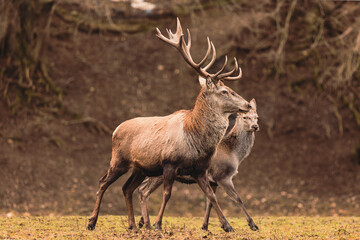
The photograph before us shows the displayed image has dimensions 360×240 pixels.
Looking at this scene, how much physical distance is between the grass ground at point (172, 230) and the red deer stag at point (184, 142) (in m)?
0.37

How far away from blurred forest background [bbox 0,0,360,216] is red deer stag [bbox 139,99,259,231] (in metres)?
4.71

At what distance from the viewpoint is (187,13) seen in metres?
20.0

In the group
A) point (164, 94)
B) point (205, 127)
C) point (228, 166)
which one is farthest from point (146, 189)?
point (164, 94)

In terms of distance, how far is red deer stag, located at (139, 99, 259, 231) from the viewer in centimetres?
894

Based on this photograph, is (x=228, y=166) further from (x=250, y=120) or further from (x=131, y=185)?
(x=131, y=185)

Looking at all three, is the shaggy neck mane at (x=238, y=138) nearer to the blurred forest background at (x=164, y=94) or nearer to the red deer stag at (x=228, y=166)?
the red deer stag at (x=228, y=166)

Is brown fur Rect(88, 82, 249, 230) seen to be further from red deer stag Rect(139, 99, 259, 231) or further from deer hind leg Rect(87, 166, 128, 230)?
red deer stag Rect(139, 99, 259, 231)

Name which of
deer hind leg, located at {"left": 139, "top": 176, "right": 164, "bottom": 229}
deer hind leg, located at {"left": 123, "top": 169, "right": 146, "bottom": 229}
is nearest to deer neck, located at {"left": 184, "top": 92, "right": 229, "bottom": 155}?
deer hind leg, located at {"left": 123, "top": 169, "right": 146, "bottom": 229}

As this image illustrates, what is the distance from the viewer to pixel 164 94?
60.0 ft

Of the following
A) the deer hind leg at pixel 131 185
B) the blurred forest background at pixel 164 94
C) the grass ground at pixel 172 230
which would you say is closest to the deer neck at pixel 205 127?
the deer hind leg at pixel 131 185

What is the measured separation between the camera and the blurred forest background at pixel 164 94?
14.7 meters

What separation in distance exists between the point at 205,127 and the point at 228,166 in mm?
1695

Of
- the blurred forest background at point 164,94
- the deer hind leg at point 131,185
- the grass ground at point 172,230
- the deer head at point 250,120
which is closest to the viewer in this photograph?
the grass ground at point 172,230

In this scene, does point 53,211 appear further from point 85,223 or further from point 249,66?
point 249,66
